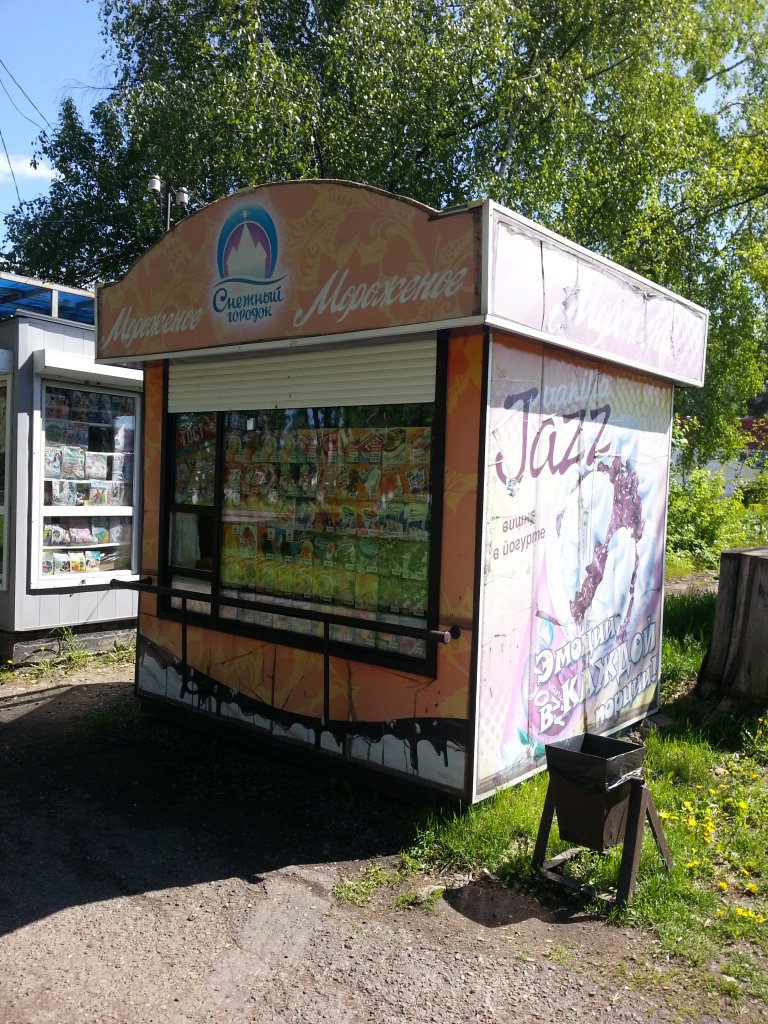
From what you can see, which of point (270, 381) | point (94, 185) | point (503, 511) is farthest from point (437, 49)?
point (503, 511)

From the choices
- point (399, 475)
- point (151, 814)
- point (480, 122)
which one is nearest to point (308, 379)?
point (399, 475)

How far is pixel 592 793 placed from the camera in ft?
12.6

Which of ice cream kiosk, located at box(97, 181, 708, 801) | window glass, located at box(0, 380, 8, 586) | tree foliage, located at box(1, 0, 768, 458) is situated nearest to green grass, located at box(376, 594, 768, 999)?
ice cream kiosk, located at box(97, 181, 708, 801)

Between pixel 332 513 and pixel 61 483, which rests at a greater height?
pixel 61 483

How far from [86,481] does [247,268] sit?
13.5ft

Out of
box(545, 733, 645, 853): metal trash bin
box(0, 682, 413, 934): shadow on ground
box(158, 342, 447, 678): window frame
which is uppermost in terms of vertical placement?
box(158, 342, 447, 678): window frame

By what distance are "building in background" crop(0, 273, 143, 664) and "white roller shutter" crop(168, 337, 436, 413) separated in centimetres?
246

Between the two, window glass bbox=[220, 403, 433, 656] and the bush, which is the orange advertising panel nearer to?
window glass bbox=[220, 403, 433, 656]

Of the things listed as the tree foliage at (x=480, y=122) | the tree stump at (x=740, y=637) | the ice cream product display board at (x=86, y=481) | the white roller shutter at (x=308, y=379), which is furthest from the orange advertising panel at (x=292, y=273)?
the tree foliage at (x=480, y=122)

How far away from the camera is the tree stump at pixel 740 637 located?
6414 mm

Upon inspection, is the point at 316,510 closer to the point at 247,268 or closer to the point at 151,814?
the point at 247,268

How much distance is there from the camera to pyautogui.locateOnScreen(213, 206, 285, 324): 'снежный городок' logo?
5.23m

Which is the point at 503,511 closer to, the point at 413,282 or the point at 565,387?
the point at 565,387

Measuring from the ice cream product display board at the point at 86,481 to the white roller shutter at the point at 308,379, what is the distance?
260cm
